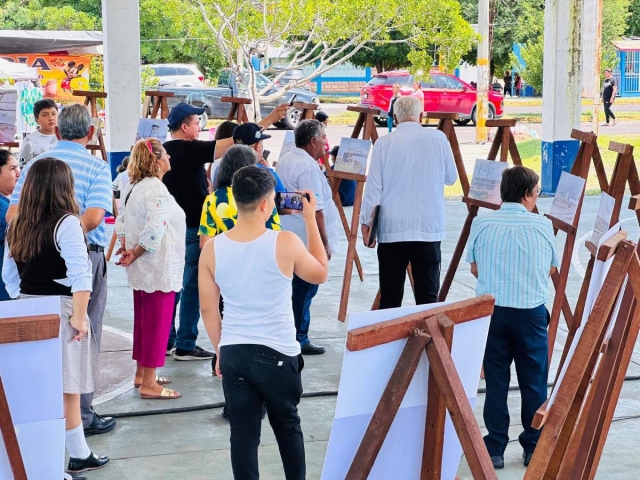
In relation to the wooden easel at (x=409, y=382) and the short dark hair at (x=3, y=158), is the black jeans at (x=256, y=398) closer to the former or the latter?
the wooden easel at (x=409, y=382)

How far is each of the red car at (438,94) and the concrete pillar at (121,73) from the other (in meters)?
15.5

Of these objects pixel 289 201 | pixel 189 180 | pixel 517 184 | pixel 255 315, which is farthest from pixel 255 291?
pixel 189 180

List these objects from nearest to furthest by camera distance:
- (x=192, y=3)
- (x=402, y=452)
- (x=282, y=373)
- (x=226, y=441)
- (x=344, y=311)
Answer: (x=402, y=452)
(x=282, y=373)
(x=226, y=441)
(x=344, y=311)
(x=192, y=3)

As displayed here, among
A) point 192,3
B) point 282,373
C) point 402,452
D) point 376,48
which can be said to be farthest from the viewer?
point 376,48

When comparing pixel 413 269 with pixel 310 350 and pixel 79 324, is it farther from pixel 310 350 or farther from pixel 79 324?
pixel 79 324

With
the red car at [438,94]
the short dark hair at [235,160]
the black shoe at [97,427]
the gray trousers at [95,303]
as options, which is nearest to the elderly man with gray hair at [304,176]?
the short dark hair at [235,160]

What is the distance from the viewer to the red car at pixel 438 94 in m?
27.7

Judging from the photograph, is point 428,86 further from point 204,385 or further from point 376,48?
point 204,385

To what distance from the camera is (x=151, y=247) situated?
5.87 m

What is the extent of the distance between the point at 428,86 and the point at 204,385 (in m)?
23.0

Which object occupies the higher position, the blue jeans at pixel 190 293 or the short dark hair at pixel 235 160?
the short dark hair at pixel 235 160

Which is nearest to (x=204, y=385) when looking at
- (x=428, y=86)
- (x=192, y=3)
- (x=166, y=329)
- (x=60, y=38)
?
(x=166, y=329)

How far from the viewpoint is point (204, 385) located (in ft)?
21.3

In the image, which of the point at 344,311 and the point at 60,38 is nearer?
the point at 344,311
